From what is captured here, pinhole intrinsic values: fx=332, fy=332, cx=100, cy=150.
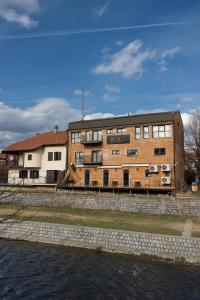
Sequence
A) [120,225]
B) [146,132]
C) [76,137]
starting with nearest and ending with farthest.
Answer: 1. [120,225]
2. [146,132]
3. [76,137]

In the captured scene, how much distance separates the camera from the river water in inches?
569

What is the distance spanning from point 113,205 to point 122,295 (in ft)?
59.4

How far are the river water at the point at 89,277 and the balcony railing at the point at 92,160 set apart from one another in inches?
722

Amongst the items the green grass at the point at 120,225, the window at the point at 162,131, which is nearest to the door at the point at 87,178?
the window at the point at 162,131

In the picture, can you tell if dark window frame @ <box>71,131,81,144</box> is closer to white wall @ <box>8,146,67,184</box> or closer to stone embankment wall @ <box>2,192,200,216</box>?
white wall @ <box>8,146,67,184</box>

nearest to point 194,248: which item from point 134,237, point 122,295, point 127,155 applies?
point 134,237

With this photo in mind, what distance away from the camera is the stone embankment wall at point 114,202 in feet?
96.6

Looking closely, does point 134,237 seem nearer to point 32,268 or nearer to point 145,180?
point 32,268

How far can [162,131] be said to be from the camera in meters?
36.8

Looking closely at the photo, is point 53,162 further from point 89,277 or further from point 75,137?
point 89,277

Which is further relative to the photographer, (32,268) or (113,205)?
(113,205)

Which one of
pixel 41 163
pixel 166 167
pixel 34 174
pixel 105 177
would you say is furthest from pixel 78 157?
pixel 166 167

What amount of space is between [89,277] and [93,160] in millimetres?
24037

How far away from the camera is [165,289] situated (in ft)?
49.5
